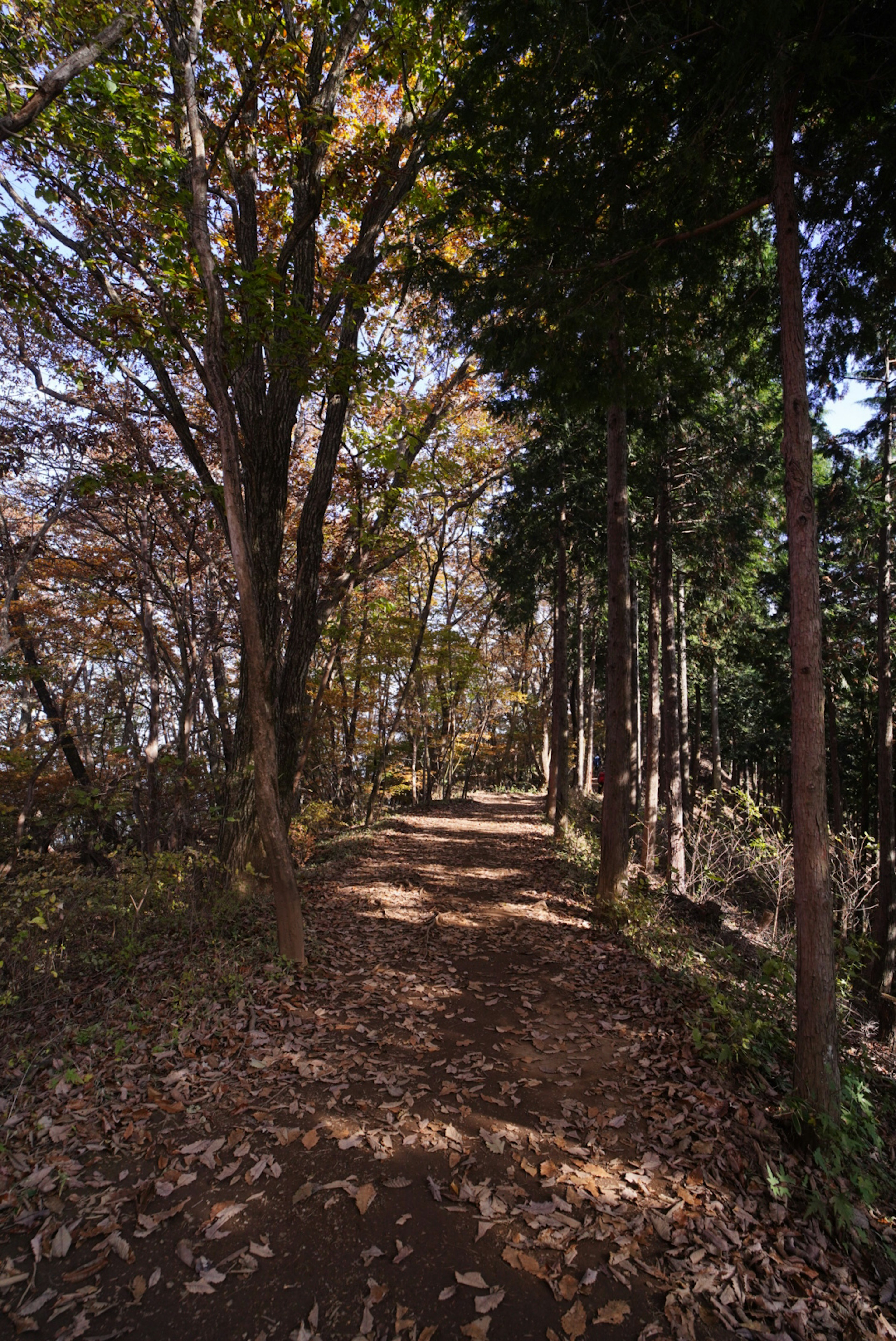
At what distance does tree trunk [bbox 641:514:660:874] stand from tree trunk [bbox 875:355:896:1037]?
11.9ft

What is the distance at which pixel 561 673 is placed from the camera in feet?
45.2

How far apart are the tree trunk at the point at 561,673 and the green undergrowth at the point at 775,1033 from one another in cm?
481

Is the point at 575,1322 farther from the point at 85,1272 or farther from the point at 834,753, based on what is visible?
the point at 834,753

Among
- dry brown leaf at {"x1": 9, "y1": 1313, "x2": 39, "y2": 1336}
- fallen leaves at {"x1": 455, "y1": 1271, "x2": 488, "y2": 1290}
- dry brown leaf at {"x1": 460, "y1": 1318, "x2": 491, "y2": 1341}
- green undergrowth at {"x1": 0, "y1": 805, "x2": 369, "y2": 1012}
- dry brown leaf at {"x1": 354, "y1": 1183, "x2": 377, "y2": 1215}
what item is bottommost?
dry brown leaf at {"x1": 460, "y1": 1318, "x2": 491, "y2": 1341}

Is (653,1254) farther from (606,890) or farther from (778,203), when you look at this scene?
(778,203)

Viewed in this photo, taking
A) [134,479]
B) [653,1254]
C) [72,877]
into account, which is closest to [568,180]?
[134,479]

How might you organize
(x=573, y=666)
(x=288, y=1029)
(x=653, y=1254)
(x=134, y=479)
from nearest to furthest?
(x=653, y=1254) < (x=288, y=1029) < (x=134, y=479) < (x=573, y=666)

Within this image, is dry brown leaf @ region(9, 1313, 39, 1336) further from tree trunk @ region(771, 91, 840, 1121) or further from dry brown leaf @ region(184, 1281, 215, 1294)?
tree trunk @ region(771, 91, 840, 1121)

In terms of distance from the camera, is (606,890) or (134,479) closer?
(134,479)

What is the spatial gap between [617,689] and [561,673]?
5941 millimetres

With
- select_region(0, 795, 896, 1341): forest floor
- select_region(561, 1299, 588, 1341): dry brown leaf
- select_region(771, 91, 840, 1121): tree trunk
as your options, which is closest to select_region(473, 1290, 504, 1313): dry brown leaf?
select_region(0, 795, 896, 1341): forest floor

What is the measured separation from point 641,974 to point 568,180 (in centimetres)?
733

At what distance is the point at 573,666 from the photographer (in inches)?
989

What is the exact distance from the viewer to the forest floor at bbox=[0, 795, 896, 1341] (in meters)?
2.61
